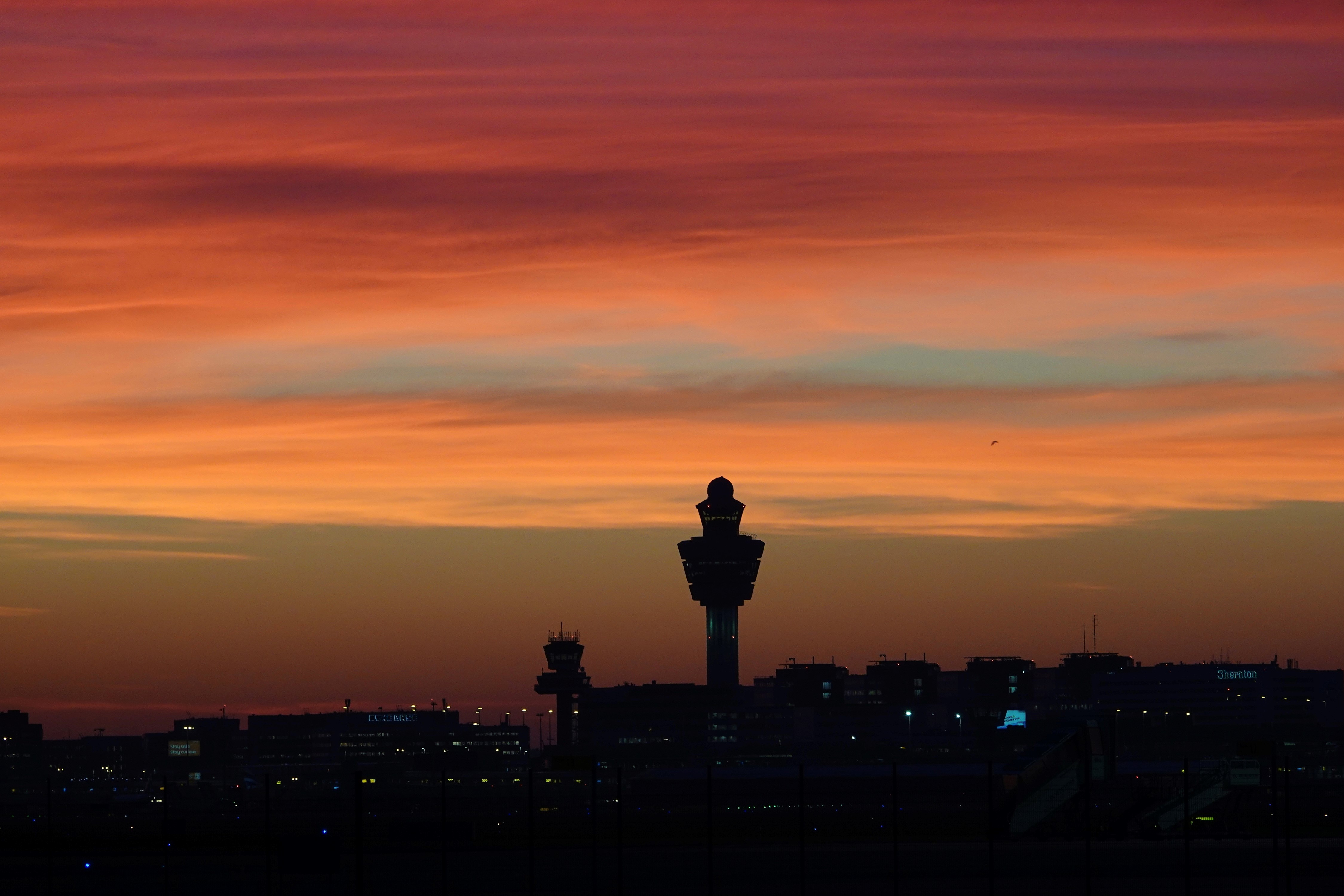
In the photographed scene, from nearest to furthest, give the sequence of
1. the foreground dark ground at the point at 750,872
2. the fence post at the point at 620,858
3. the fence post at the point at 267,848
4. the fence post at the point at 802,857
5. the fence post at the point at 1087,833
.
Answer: the fence post at the point at 802,857 → the fence post at the point at 620,858 → the fence post at the point at 1087,833 → the fence post at the point at 267,848 → the foreground dark ground at the point at 750,872

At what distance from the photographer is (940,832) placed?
88938mm

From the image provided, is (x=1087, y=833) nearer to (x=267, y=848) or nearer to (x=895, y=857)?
(x=895, y=857)

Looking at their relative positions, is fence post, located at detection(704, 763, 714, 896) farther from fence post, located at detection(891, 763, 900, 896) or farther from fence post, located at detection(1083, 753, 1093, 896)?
fence post, located at detection(1083, 753, 1093, 896)

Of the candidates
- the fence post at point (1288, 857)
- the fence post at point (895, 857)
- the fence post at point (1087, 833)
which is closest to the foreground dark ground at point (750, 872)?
the fence post at point (1288, 857)

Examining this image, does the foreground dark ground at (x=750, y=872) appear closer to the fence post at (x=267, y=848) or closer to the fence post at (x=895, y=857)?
the fence post at (x=895, y=857)

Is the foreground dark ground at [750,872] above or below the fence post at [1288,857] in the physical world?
below

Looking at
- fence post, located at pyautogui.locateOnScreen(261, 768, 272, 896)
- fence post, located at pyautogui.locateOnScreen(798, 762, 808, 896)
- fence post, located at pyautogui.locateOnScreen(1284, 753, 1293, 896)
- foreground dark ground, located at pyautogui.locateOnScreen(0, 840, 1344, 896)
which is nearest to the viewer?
fence post, located at pyautogui.locateOnScreen(798, 762, 808, 896)

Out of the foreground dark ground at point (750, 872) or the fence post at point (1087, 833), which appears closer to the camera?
the fence post at point (1087, 833)

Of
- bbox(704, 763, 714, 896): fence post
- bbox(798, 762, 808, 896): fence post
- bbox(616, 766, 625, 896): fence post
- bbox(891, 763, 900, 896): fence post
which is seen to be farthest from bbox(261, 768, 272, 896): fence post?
bbox(891, 763, 900, 896): fence post

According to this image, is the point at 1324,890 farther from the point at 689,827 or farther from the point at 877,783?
the point at 877,783

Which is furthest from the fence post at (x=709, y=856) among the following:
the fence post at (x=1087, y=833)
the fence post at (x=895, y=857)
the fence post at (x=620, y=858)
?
the fence post at (x=1087, y=833)

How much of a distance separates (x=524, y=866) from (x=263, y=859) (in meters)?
13.5

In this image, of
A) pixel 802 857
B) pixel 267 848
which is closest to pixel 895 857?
pixel 802 857

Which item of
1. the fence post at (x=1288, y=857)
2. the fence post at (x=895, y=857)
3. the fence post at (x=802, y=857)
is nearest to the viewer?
the fence post at (x=802, y=857)
